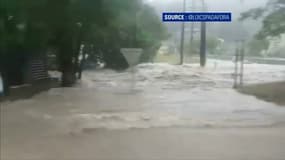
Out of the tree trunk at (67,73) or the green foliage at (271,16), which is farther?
the tree trunk at (67,73)

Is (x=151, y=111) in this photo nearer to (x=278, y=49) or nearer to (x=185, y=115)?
(x=185, y=115)

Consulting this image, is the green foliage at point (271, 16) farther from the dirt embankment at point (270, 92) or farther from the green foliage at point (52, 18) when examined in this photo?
the green foliage at point (52, 18)

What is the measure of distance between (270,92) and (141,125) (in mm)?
6931

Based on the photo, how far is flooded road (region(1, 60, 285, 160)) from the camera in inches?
332

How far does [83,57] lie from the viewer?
22.4 meters

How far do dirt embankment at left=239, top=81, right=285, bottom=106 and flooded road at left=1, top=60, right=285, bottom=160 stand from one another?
0.41 meters

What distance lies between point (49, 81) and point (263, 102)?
7225mm

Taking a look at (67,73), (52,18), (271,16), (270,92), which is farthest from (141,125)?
(67,73)

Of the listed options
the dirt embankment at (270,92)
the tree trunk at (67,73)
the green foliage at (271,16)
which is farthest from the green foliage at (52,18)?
the dirt embankment at (270,92)

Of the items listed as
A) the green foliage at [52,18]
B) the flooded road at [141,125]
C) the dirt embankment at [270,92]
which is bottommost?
the dirt embankment at [270,92]

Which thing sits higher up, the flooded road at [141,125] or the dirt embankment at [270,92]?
the flooded road at [141,125]

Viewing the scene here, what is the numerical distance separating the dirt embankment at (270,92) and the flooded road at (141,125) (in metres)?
0.41

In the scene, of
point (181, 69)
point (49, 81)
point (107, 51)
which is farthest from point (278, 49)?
point (49, 81)

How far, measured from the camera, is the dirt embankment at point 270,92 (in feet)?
50.5
